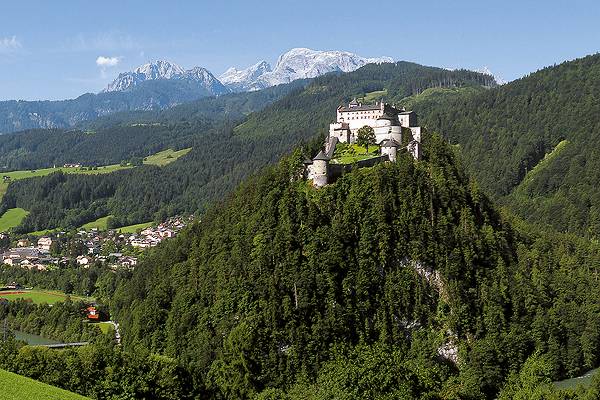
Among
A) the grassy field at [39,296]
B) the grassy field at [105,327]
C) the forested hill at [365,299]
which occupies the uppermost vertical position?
the forested hill at [365,299]

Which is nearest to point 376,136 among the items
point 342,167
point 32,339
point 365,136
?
point 365,136

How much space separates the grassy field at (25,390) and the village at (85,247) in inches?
3305

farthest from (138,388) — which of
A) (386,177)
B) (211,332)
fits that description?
(386,177)

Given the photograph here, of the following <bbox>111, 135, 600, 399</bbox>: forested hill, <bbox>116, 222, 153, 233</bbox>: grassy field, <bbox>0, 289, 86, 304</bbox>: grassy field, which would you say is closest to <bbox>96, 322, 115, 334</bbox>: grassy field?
<bbox>111, 135, 600, 399</bbox>: forested hill

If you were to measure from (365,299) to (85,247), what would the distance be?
10767 cm

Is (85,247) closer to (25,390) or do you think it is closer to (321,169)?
(321,169)

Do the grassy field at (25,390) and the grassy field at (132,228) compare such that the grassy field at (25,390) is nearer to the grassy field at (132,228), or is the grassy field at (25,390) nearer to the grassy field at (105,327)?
the grassy field at (105,327)

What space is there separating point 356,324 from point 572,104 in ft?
504

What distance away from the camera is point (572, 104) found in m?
193

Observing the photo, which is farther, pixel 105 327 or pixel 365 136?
pixel 105 327

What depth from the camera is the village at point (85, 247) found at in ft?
466

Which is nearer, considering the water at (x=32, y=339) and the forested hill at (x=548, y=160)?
the water at (x=32, y=339)

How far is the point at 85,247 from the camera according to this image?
157250 millimetres

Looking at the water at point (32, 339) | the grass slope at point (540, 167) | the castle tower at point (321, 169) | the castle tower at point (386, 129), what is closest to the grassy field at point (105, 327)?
the water at point (32, 339)
